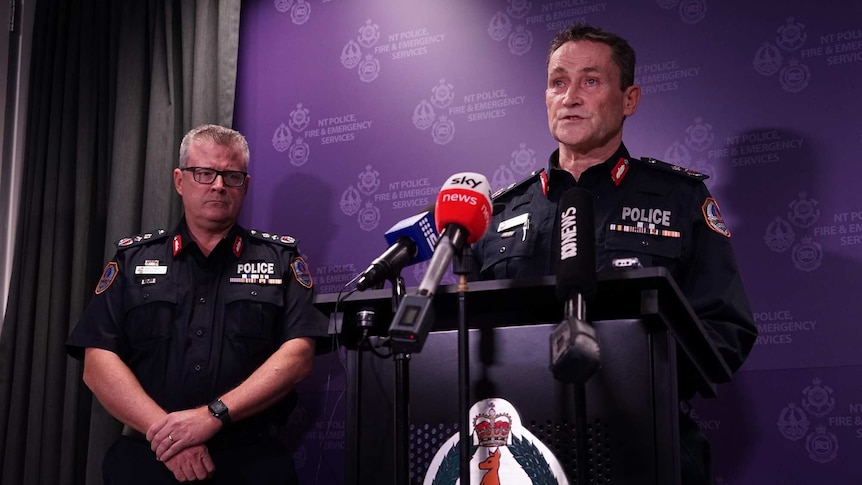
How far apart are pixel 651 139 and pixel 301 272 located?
49.5 inches

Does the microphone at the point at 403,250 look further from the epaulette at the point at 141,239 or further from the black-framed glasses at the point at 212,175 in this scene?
the epaulette at the point at 141,239

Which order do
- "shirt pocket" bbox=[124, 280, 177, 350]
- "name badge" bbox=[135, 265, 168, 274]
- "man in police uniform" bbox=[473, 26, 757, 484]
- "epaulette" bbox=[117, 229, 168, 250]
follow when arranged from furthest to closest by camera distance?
"epaulette" bbox=[117, 229, 168, 250] < "name badge" bbox=[135, 265, 168, 274] < "shirt pocket" bbox=[124, 280, 177, 350] < "man in police uniform" bbox=[473, 26, 757, 484]

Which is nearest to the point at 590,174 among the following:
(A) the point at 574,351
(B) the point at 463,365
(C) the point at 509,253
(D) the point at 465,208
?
(C) the point at 509,253

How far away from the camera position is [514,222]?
2562 millimetres

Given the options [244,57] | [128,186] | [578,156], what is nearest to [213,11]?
[244,57]

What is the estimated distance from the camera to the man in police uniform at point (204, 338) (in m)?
2.87

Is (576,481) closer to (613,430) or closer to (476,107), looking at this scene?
(613,430)

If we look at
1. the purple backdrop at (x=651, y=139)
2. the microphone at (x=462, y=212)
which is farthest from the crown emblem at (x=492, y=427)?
the purple backdrop at (x=651, y=139)

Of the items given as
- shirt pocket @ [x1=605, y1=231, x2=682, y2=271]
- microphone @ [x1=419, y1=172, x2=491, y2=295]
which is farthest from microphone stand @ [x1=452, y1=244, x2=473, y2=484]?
shirt pocket @ [x1=605, y1=231, x2=682, y2=271]

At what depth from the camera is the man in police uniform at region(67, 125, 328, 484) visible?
2.87 m

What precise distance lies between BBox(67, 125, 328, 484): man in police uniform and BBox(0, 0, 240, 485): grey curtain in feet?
1.69

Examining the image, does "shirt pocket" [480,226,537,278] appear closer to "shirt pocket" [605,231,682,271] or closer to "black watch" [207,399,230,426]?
"shirt pocket" [605,231,682,271]

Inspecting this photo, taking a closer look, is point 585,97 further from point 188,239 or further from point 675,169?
point 188,239

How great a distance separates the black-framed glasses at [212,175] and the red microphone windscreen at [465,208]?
1.79m
